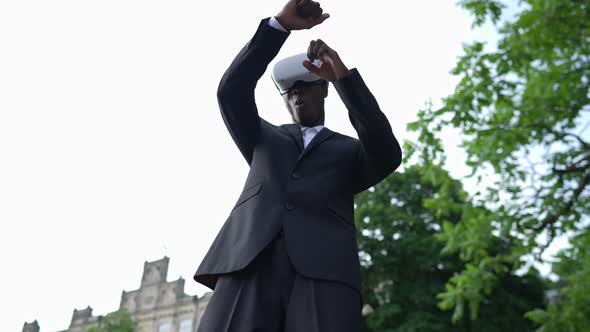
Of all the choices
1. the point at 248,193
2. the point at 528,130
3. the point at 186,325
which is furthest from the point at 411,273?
the point at 248,193

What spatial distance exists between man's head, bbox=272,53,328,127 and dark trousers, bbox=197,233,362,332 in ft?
2.43

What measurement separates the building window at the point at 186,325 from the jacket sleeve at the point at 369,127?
35.5 meters

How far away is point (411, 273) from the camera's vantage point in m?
21.6

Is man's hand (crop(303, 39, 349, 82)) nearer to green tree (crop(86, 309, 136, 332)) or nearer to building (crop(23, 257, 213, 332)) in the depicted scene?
green tree (crop(86, 309, 136, 332))

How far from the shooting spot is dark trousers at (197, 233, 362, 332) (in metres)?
2.09

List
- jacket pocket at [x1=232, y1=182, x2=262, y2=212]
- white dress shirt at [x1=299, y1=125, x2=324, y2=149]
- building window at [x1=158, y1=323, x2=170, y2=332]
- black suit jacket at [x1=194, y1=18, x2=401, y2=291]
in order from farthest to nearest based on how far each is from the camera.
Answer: building window at [x1=158, y1=323, x2=170, y2=332] < white dress shirt at [x1=299, y1=125, x2=324, y2=149] < jacket pocket at [x1=232, y1=182, x2=262, y2=212] < black suit jacket at [x1=194, y1=18, x2=401, y2=291]

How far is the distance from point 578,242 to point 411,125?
3.18 metres

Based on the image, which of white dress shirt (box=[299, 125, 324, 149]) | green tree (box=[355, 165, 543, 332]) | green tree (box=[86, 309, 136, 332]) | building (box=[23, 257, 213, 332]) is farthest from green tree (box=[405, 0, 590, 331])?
building (box=[23, 257, 213, 332])

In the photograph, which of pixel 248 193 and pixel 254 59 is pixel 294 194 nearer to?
pixel 248 193

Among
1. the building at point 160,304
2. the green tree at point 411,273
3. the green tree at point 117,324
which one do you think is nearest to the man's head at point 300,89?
the green tree at point 411,273

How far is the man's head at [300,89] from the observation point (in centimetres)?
267

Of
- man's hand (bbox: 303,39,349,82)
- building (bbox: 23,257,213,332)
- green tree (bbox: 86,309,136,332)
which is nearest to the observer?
man's hand (bbox: 303,39,349,82)

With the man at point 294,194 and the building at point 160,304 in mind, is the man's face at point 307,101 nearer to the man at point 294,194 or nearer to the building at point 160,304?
the man at point 294,194

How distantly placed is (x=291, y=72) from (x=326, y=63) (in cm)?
32
